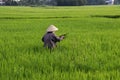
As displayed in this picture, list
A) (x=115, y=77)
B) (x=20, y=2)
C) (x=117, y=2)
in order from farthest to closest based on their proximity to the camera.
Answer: (x=117, y=2) < (x=20, y=2) < (x=115, y=77)

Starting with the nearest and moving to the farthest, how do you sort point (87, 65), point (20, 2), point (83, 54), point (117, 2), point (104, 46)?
point (87, 65) → point (83, 54) → point (104, 46) → point (20, 2) → point (117, 2)

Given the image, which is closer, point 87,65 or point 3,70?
point 3,70

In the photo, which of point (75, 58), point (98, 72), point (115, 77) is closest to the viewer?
point (115, 77)

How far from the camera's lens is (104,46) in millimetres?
7102

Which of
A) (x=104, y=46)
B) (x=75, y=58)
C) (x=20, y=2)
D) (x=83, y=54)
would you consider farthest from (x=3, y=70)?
(x=20, y=2)

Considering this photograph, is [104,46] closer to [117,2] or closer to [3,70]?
[3,70]

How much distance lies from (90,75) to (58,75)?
394mm

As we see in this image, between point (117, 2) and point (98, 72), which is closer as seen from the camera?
point (98, 72)

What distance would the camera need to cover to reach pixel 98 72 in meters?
4.37

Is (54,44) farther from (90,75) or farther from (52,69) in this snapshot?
(90,75)

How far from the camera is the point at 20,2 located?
88.2m

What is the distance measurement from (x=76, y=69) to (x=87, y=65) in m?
0.29

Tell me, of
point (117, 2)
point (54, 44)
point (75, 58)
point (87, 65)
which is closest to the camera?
point (87, 65)

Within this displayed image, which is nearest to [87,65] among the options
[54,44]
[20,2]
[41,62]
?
[41,62]
